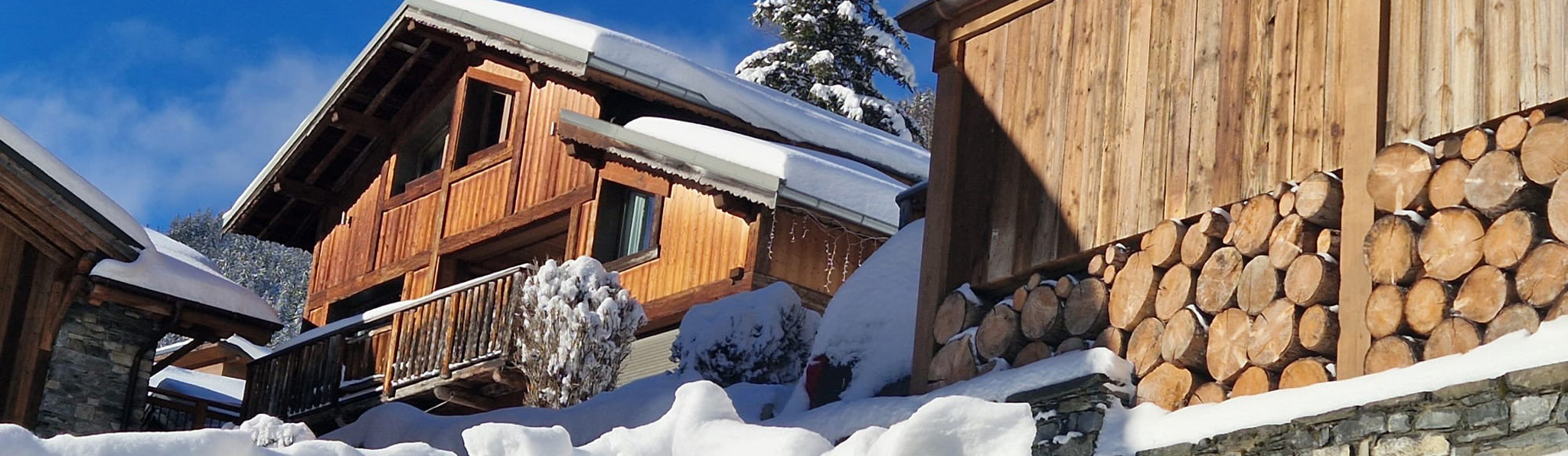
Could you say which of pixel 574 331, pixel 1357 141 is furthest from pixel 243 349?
pixel 1357 141

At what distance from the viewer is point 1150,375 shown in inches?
300

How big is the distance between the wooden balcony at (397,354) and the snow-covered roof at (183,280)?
4.42ft

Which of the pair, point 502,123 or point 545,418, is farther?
point 502,123

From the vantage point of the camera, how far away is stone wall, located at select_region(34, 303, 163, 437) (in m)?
15.7

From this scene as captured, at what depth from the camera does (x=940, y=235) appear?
365 inches

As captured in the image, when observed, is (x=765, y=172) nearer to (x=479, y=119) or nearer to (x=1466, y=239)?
(x=479, y=119)

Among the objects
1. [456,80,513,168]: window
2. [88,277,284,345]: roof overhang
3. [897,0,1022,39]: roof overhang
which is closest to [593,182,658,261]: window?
[456,80,513,168]: window

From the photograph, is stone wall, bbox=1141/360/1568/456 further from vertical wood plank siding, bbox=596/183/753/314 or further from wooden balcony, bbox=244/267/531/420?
wooden balcony, bbox=244/267/531/420

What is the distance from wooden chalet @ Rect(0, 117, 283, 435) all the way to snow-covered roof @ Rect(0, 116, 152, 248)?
0.01m

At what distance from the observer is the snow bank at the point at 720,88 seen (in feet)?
58.1

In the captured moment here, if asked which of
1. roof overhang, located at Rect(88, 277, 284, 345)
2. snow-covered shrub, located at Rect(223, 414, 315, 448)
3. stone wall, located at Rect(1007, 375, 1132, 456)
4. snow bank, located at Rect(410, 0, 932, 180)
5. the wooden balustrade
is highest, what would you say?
snow bank, located at Rect(410, 0, 932, 180)

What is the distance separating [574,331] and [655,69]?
375 cm

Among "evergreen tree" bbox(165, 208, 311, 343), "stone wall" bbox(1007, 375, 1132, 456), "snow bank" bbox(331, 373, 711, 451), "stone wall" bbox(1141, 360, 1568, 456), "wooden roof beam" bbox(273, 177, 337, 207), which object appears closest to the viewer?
"stone wall" bbox(1141, 360, 1568, 456)

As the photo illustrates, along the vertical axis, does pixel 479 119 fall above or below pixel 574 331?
above
